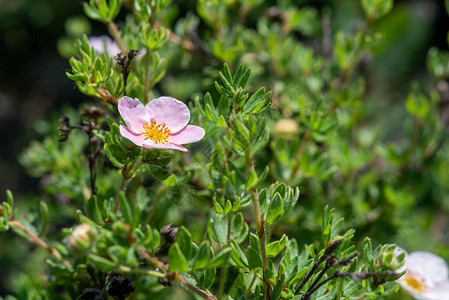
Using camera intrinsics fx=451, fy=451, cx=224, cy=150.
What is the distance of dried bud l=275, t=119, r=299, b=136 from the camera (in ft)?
3.71

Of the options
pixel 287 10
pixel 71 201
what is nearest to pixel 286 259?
pixel 71 201

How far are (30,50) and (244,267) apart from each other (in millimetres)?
2377

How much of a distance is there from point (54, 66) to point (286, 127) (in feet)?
6.46

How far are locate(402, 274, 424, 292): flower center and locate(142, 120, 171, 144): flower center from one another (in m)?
0.60

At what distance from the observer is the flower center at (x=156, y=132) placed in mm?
705

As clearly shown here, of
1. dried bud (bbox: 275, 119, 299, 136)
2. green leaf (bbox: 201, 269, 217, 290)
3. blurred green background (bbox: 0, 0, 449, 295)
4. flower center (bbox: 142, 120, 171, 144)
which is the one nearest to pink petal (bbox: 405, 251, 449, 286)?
blurred green background (bbox: 0, 0, 449, 295)

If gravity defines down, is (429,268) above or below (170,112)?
below

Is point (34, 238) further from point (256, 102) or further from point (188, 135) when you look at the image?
point (256, 102)

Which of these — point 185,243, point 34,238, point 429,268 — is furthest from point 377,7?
point 34,238

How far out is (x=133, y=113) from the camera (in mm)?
714

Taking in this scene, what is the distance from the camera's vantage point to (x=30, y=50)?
262 centimetres

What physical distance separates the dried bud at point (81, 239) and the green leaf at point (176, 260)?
0.35 ft

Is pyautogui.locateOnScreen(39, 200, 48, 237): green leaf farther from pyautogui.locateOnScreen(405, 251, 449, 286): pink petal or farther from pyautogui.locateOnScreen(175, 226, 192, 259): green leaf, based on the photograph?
pyautogui.locateOnScreen(405, 251, 449, 286): pink petal

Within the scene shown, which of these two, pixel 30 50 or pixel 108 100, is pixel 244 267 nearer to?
pixel 108 100
